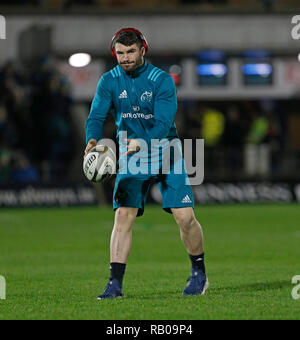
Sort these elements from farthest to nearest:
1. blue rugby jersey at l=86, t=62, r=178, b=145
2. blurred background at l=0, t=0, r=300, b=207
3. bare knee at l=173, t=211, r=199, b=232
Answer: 1. blurred background at l=0, t=0, r=300, b=207
2. bare knee at l=173, t=211, r=199, b=232
3. blue rugby jersey at l=86, t=62, r=178, b=145

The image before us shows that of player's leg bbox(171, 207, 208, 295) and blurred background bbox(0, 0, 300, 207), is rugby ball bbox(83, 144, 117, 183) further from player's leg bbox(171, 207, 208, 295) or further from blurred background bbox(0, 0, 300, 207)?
blurred background bbox(0, 0, 300, 207)

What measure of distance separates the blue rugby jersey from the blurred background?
608 inches

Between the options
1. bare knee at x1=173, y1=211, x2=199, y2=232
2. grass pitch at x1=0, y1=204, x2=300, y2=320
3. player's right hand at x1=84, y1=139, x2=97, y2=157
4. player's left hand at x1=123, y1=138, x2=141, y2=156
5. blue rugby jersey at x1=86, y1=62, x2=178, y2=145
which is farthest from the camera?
bare knee at x1=173, y1=211, x2=199, y2=232

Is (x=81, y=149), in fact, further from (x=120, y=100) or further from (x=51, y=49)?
(x=120, y=100)

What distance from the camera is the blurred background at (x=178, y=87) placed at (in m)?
25.3

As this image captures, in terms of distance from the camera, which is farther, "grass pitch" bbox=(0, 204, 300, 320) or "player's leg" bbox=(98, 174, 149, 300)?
"player's leg" bbox=(98, 174, 149, 300)

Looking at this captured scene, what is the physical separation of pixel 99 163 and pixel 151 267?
148 inches

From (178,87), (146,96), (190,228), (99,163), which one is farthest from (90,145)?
(178,87)

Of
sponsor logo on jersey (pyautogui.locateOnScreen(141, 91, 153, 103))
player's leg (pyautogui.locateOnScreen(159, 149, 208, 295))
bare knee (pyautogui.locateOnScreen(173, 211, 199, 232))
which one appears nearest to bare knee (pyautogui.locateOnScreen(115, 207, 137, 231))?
player's leg (pyautogui.locateOnScreen(159, 149, 208, 295))

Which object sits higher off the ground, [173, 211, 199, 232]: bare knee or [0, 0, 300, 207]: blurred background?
[0, 0, 300, 207]: blurred background

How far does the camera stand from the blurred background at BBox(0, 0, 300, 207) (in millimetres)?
25312

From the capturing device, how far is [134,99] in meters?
9.36

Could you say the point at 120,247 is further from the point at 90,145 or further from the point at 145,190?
the point at 90,145

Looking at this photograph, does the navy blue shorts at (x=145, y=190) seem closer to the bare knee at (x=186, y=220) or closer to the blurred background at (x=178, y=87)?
the bare knee at (x=186, y=220)
